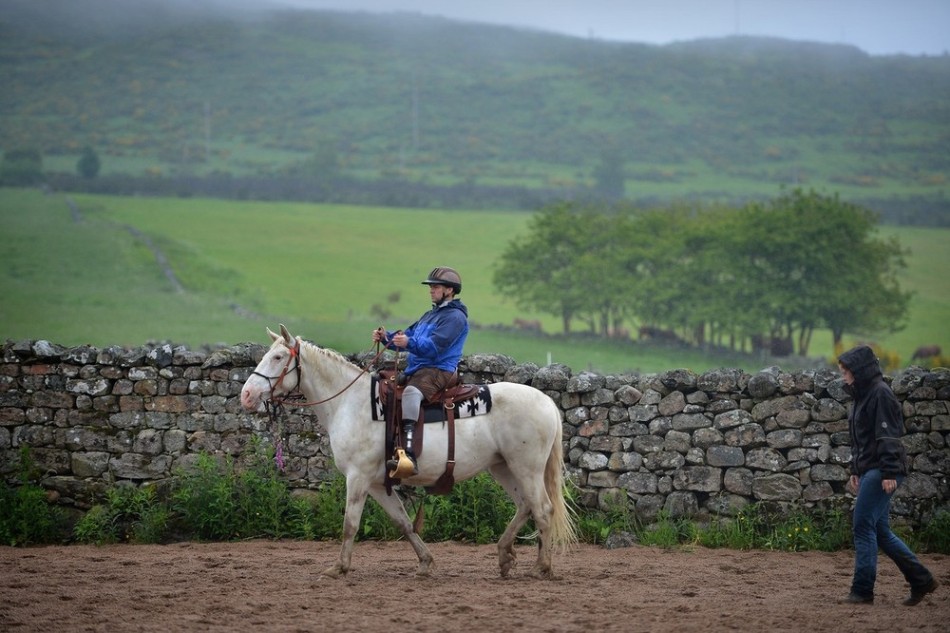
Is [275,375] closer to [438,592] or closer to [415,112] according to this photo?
[438,592]

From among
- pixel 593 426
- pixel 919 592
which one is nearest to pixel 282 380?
pixel 593 426

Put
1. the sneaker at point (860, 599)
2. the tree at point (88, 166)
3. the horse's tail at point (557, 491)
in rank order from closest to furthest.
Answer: the sneaker at point (860, 599) < the horse's tail at point (557, 491) < the tree at point (88, 166)

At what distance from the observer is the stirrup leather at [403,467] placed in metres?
9.70

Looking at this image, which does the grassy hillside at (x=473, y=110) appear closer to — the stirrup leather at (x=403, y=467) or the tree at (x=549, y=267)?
the tree at (x=549, y=267)

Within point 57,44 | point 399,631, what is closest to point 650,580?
point 399,631

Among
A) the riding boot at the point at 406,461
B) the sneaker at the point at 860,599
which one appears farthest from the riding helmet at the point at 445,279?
the sneaker at the point at 860,599

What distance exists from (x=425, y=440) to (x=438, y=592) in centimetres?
142

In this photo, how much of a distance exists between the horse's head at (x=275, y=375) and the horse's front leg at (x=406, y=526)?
132cm

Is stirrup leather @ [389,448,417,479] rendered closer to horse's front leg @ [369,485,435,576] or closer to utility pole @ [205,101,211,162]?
horse's front leg @ [369,485,435,576]

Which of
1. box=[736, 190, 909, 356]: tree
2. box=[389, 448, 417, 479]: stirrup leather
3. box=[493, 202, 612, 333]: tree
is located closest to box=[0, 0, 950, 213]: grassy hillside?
box=[493, 202, 612, 333]: tree

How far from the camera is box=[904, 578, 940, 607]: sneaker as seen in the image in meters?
8.77

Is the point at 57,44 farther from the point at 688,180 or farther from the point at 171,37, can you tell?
the point at 688,180

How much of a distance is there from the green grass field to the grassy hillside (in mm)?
18545

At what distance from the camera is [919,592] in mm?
8836
